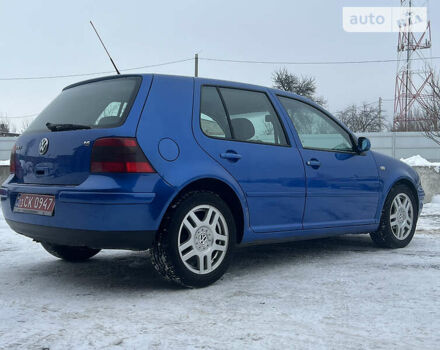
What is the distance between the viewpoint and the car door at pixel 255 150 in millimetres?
3980

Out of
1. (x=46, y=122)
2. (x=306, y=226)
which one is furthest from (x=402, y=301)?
(x=46, y=122)

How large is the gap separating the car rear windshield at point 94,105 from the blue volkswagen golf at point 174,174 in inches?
0.5

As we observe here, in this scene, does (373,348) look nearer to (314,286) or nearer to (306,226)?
(314,286)

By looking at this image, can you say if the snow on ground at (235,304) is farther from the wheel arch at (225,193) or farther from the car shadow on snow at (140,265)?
the wheel arch at (225,193)

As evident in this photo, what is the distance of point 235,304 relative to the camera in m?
3.36

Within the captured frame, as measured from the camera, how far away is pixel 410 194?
5.89 m

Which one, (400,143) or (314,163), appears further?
(400,143)

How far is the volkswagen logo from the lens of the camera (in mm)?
3803

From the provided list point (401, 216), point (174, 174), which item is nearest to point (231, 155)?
point (174, 174)

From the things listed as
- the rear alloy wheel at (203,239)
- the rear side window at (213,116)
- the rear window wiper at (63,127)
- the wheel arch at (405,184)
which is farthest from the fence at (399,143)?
the rear window wiper at (63,127)

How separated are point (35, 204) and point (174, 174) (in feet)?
3.37

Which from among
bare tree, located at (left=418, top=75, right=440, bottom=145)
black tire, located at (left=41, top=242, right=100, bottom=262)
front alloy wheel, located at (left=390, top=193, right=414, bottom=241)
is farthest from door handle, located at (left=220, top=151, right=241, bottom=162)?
bare tree, located at (left=418, top=75, right=440, bottom=145)

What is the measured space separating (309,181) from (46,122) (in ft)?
7.18

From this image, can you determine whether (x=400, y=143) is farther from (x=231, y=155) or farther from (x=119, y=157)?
(x=119, y=157)
